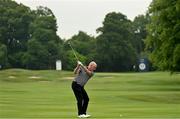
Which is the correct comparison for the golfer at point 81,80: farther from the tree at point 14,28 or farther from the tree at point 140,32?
the tree at point 140,32

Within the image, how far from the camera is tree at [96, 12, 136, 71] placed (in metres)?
145

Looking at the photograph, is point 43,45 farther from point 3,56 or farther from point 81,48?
point 81,48

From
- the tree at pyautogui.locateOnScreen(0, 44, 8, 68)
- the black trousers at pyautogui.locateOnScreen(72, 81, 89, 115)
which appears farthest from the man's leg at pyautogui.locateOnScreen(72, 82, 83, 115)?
the tree at pyautogui.locateOnScreen(0, 44, 8, 68)

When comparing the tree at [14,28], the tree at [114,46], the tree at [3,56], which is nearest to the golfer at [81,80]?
the tree at [3,56]

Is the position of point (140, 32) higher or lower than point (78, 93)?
higher

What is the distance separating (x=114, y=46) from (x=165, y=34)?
81.2 m

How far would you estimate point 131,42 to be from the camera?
520 feet

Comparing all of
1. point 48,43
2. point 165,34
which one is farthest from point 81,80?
point 48,43

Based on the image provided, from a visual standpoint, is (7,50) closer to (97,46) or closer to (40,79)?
(97,46)

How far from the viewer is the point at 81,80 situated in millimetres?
24391

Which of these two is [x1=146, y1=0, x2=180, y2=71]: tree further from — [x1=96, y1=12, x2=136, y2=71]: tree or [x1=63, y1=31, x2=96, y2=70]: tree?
[x1=96, y1=12, x2=136, y2=71]: tree

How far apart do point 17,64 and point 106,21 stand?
27.0 metres

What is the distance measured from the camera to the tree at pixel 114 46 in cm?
14512

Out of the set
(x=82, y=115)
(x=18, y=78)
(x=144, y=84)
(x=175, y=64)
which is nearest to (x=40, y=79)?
(x=18, y=78)
